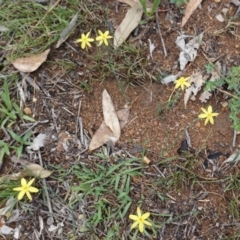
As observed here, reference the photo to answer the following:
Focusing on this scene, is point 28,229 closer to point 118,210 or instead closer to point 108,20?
point 118,210

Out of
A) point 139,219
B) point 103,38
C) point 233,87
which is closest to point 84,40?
point 103,38

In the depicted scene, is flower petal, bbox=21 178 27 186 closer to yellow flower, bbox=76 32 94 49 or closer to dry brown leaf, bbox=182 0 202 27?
yellow flower, bbox=76 32 94 49

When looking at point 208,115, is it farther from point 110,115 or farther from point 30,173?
point 30,173

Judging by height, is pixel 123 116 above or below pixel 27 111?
above

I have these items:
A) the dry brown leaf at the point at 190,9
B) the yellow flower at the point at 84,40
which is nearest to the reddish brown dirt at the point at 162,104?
the dry brown leaf at the point at 190,9

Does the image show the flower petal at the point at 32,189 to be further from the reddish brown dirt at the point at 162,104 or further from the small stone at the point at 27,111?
the small stone at the point at 27,111

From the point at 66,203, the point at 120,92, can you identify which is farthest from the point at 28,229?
the point at 120,92
